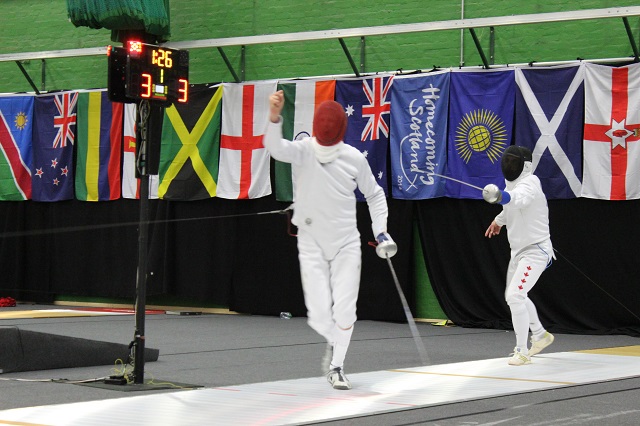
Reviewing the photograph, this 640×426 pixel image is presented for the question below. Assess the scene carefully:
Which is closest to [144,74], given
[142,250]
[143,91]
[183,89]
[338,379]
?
[143,91]

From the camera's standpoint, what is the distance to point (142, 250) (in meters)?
5.66

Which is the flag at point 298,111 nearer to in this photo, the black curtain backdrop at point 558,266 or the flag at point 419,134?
the flag at point 419,134

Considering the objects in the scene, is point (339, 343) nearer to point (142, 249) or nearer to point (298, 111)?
point (142, 249)

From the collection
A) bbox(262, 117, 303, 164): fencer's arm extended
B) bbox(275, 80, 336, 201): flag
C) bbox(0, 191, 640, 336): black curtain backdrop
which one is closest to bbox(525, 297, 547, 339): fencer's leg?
bbox(262, 117, 303, 164): fencer's arm extended

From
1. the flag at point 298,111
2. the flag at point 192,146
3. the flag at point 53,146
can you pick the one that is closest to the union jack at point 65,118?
the flag at point 53,146

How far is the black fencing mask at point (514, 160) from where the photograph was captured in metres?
7.03

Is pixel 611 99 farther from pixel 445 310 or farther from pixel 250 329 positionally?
pixel 250 329

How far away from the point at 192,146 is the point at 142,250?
5.91 metres

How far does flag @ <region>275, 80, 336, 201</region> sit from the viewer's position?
10797 mm

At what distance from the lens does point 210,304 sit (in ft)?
38.7

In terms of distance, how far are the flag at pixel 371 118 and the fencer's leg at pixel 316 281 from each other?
5050 mm

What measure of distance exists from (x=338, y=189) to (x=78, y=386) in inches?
70.5

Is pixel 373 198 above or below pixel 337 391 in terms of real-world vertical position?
above

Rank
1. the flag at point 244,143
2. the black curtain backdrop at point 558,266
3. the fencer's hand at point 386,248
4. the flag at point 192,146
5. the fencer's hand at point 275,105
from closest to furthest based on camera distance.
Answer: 1. the fencer's hand at point 275,105
2. the fencer's hand at point 386,248
3. the black curtain backdrop at point 558,266
4. the flag at point 244,143
5. the flag at point 192,146
